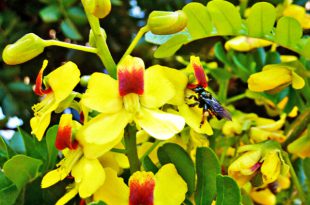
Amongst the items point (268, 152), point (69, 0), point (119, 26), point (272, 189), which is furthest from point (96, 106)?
point (119, 26)

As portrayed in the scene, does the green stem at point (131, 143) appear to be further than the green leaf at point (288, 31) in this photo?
No

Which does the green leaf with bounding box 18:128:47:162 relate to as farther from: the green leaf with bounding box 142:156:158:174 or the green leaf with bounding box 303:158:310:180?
the green leaf with bounding box 303:158:310:180

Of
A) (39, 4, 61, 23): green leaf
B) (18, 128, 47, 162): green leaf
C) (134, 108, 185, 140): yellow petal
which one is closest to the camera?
(134, 108, 185, 140): yellow petal

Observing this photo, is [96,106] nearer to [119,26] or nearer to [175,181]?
[175,181]

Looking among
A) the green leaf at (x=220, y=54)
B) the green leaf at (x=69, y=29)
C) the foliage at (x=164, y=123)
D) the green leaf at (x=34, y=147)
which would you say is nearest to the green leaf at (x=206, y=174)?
the foliage at (x=164, y=123)

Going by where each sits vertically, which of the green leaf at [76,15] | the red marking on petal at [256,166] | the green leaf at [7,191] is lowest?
the green leaf at [76,15]

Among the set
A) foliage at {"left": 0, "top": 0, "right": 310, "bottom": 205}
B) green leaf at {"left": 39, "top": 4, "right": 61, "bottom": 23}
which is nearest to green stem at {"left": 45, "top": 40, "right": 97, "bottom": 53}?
foliage at {"left": 0, "top": 0, "right": 310, "bottom": 205}

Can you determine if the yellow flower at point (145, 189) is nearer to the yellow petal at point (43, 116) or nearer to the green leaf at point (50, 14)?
the yellow petal at point (43, 116)

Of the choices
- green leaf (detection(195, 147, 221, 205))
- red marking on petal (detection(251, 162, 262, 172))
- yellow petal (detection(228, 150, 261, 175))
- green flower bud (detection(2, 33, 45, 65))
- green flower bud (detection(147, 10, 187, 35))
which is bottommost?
red marking on petal (detection(251, 162, 262, 172))
